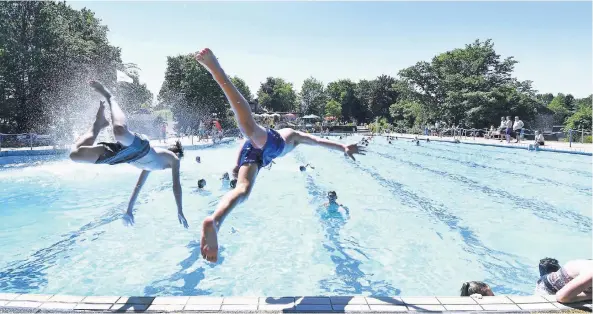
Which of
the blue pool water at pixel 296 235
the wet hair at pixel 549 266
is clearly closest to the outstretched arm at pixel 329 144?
the blue pool water at pixel 296 235

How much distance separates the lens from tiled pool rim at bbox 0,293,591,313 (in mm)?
3434

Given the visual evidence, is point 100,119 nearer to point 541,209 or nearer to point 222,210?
point 222,210

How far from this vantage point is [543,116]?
5297 cm

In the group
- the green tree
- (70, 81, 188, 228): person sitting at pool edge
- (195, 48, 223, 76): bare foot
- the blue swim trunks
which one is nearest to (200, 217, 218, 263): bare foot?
the blue swim trunks

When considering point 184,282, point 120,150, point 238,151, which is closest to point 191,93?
point 184,282

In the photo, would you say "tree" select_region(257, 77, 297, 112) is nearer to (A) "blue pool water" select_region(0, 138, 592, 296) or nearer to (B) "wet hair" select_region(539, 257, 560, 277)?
(A) "blue pool water" select_region(0, 138, 592, 296)

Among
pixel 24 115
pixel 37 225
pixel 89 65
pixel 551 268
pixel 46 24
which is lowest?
pixel 37 225

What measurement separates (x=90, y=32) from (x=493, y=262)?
30.9m

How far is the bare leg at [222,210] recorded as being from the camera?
3.25 m

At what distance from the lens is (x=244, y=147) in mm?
4320

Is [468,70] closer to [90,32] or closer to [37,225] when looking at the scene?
[90,32]

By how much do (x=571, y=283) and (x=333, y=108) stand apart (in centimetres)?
7139

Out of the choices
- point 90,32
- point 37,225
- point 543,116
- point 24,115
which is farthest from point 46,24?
point 543,116

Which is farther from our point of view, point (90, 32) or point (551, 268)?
point (90, 32)
